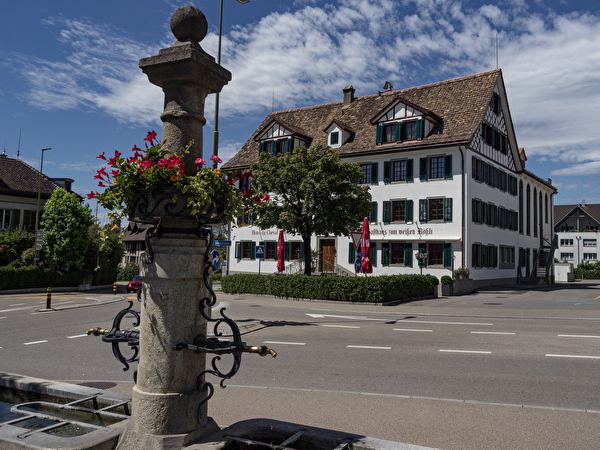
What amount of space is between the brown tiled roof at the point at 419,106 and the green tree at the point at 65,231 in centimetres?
1224

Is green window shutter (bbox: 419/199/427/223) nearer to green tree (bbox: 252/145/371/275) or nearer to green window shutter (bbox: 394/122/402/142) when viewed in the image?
green window shutter (bbox: 394/122/402/142)

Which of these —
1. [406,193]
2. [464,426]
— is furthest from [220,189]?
[406,193]

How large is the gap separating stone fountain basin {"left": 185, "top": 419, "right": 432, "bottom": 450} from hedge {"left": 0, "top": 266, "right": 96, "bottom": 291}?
33293 mm

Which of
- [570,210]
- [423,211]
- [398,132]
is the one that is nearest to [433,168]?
[423,211]

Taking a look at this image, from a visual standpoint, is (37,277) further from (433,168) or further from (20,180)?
(433,168)

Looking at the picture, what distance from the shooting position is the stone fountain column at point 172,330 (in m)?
3.52

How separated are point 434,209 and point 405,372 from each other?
2427cm

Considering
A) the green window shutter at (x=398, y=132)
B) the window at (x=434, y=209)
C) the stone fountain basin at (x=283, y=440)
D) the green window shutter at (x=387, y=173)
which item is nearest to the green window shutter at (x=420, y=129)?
the green window shutter at (x=398, y=132)

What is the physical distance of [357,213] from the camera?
24.0 meters

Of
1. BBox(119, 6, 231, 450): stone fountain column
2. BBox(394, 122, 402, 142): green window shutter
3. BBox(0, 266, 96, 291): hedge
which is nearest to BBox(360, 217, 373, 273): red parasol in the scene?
BBox(394, 122, 402, 142): green window shutter

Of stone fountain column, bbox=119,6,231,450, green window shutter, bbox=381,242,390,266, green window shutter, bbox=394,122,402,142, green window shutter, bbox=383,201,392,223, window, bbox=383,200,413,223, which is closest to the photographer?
stone fountain column, bbox=119,6,231,450

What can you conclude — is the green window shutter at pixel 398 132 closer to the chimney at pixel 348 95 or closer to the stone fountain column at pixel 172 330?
the chimney at pixel 348 95

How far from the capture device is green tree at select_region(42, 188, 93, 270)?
116 feet

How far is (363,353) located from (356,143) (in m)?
26.9
